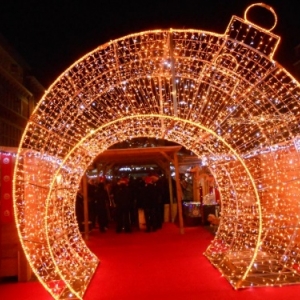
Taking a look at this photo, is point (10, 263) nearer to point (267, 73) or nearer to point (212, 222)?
point (267, 73)

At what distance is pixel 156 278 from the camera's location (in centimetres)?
739

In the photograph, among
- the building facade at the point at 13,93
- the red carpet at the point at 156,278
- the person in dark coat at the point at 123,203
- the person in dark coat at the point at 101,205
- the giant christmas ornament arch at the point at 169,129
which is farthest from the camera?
the building facade at the point at 13,93

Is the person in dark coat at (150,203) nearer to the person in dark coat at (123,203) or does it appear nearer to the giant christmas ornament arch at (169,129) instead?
the person in dark coat at (123,203)

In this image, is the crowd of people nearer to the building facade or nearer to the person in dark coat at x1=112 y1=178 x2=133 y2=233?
the person in dark coat at x1=112 y1=178 x2=133 y2=233

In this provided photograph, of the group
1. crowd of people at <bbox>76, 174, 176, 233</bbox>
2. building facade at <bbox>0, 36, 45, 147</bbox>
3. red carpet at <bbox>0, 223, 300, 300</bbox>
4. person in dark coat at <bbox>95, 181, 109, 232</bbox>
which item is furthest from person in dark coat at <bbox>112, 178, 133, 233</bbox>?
building facade at <bbox>0, 36, 45, 147</bbox>

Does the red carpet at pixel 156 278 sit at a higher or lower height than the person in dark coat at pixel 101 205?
lower

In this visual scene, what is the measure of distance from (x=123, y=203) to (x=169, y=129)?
20.1 ft

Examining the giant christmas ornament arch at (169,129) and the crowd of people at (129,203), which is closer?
the giant christmas ornament arch at (169,129)

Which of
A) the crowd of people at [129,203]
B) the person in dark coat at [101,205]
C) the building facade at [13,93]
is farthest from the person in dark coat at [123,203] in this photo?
the building facade at [13,93]

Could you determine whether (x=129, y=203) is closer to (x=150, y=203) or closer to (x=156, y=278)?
(x=150, y=203)

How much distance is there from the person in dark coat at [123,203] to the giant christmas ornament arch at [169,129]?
4.16 m

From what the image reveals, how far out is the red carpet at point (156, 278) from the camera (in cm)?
632

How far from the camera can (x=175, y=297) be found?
620cm

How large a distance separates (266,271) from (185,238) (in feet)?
15.3
